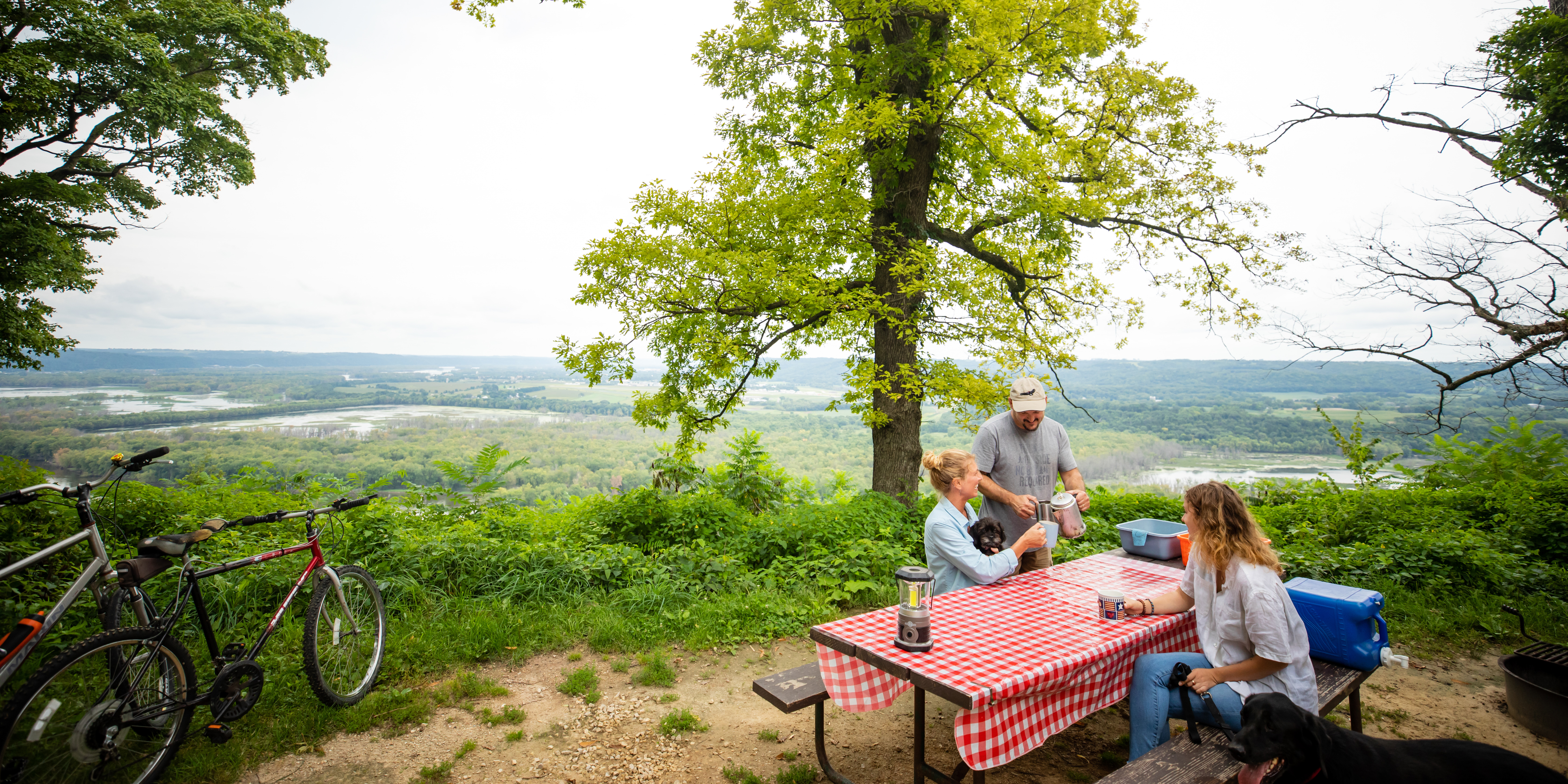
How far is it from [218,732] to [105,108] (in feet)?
32.0

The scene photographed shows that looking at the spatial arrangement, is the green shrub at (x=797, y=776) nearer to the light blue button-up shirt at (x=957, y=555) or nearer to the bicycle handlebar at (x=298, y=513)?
the light blue button-up shirt at (x=957, y=555)

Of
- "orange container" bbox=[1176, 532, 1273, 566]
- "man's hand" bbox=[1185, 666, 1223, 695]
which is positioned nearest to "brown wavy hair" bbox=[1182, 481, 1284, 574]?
"man's hand" bbox=[1185, 666, 1223, 695]

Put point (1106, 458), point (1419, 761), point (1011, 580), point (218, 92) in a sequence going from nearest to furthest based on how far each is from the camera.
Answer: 1. point (1419, 761)
2. point (1011, 580)
3. point (218, 92)
4. point (1106, 458)

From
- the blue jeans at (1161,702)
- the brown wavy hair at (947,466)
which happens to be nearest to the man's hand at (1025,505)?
the brown wavy hair at (947,466)

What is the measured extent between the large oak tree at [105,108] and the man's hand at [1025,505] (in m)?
10.2

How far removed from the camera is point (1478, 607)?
5230mm

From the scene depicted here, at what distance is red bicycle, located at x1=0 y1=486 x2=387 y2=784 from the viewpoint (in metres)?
2.41

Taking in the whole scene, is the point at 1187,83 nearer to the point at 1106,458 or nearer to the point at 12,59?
the point at 1106,458

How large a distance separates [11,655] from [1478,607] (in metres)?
9.10

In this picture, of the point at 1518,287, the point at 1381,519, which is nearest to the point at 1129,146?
the point at 1518,287

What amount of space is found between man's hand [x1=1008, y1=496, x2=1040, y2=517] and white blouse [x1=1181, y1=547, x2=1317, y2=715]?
1.35 m

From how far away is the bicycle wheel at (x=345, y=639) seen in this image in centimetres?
347

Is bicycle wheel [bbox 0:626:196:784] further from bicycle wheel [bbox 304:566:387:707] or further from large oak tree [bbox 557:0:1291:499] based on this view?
large oak tree [bbox 557:0:1291:499]

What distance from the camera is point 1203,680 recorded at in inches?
98.6
